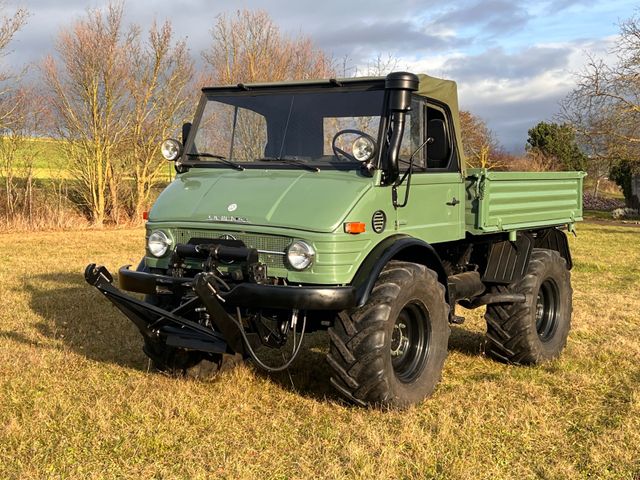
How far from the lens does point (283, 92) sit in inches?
203

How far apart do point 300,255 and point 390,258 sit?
2.05ft

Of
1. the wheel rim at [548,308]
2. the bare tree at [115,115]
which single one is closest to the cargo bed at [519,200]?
the wheel rim at [548,308]

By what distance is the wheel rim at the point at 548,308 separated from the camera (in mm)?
6555

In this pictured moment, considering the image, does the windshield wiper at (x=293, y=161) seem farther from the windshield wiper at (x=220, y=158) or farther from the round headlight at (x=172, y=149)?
the round headlight at (x=172, y=149)

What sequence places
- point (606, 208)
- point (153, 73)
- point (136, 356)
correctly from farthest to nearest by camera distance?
point (606, 208), point (153, 73), point (136, 356)

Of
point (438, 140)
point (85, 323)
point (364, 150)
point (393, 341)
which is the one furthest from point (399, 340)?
point (85, 323)

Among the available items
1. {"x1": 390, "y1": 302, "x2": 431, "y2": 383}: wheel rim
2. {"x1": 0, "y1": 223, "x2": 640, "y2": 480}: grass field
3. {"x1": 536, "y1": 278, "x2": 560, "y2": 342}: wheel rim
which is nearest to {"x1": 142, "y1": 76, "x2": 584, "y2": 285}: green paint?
{"x1": 390, "y1": 302, "x2": 431, "y2": 383}: wheel rim

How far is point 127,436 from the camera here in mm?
4078

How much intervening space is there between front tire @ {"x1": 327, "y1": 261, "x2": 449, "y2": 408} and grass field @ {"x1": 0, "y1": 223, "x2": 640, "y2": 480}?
174mm

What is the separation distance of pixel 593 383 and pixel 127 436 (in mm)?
3532

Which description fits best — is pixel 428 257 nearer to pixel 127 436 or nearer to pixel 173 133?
pixel 127 436

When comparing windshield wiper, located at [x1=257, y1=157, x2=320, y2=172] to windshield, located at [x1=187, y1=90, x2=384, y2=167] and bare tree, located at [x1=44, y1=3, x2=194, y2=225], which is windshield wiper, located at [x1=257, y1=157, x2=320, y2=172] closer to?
windshield, located at [x1=187, y1=90, x2=384, y2=167]

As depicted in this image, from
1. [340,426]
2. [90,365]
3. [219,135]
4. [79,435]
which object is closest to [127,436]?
[79,435]

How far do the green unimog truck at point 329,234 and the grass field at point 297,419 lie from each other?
342 mm
